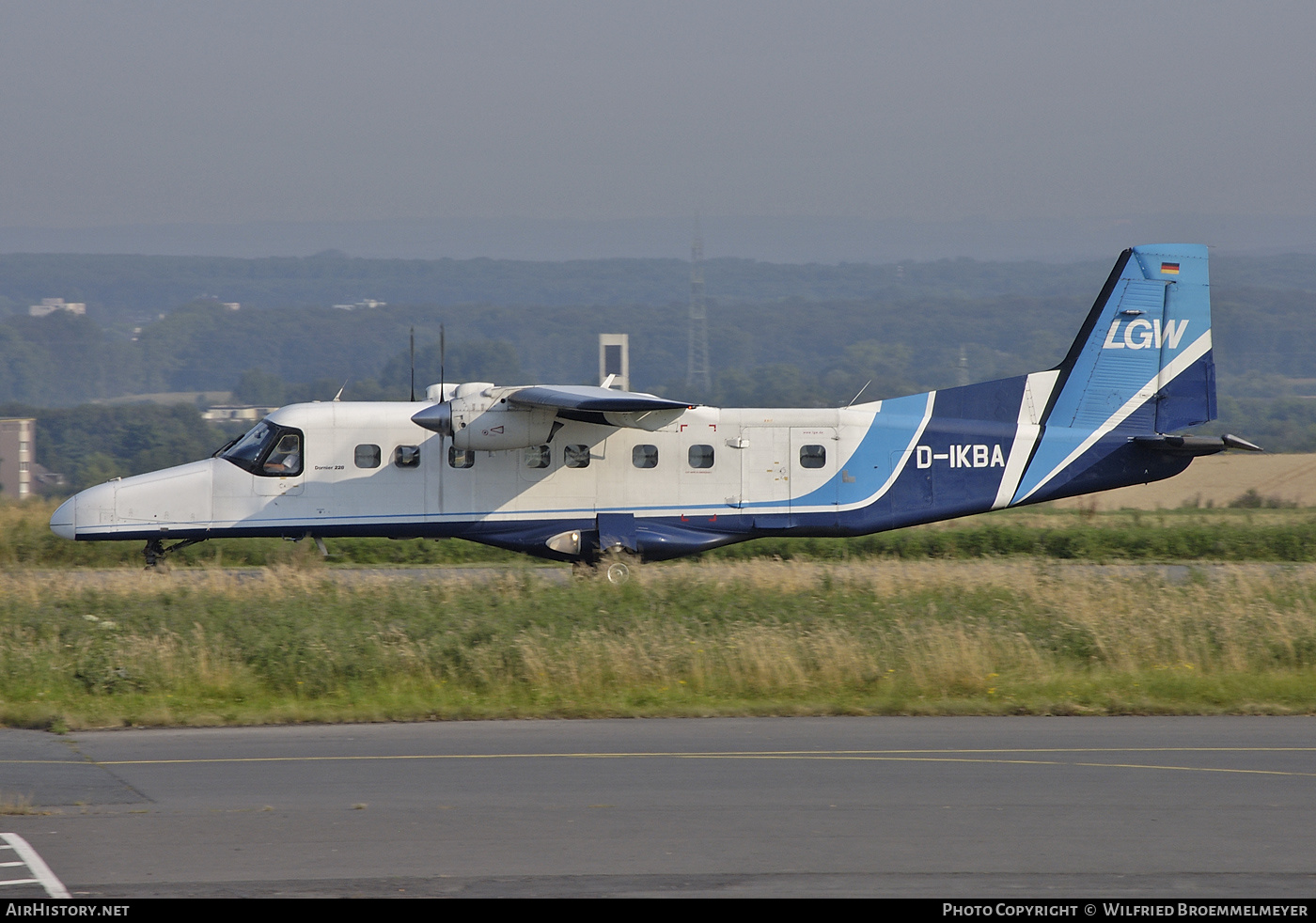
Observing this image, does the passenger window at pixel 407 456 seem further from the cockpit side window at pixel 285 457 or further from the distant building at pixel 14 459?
the distant building at pixel 14 459

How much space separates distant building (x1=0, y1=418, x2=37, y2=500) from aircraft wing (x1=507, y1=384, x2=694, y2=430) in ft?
111

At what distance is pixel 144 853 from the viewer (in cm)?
683

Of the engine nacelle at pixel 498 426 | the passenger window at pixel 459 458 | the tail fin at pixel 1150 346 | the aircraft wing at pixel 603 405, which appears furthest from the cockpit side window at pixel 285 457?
the tail fin at pixel 1150 346

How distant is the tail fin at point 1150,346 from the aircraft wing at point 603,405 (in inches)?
258

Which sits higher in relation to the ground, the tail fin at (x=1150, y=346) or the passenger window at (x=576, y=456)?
the tail fin at (x=1150, y=346)

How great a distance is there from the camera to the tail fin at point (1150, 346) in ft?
64.4

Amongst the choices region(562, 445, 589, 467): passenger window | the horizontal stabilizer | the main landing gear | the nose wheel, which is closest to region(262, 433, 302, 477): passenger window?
the nose wheel

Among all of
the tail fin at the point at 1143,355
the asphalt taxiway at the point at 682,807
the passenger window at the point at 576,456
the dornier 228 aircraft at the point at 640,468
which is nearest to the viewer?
the asphalt taxiway at the point at 682,807

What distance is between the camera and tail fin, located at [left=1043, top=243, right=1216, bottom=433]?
19.6m

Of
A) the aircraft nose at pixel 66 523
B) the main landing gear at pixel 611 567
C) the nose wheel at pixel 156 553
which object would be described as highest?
the aircraft nose at pixel 66 523

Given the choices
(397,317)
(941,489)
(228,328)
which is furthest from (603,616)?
(397,317)

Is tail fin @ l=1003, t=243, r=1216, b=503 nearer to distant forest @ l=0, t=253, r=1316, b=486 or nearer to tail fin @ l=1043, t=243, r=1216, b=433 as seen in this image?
tail fin @ l=1043, t=243, r=1216, b=433

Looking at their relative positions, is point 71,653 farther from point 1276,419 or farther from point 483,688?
point 1276,419
